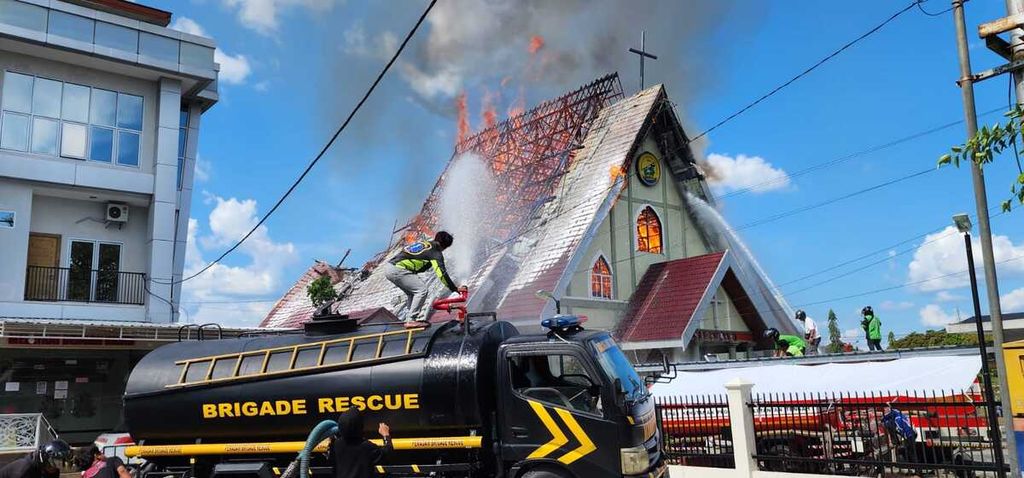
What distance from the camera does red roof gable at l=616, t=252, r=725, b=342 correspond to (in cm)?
2019

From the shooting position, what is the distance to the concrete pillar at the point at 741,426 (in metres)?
11.6

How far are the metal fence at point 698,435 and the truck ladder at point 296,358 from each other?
546 centimetres

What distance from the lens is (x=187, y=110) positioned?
23.2 meters

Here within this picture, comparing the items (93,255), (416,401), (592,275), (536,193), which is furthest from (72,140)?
(416,401)

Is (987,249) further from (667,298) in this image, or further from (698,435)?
(667,298)

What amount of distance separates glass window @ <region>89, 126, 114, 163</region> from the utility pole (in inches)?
836

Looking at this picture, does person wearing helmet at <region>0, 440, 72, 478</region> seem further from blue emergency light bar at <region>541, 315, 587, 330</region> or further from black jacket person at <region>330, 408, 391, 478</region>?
blue emergency light bar at <region>541, 315, 587, 330</region>

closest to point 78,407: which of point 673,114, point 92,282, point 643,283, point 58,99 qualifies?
point 92,282

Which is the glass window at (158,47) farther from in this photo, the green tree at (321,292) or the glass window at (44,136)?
the green tree at (321,292)

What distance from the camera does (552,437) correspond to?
8172mm

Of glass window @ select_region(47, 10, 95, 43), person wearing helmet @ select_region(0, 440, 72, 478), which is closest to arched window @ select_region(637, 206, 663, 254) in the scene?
glass window @ select_region(47, 10, 95, 43)

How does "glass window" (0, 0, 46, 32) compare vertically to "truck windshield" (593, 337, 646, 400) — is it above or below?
above

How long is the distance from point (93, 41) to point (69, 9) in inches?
39.1

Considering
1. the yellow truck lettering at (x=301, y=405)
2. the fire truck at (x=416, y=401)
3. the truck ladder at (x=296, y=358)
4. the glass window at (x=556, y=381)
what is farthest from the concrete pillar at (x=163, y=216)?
the glass window at (x=556, y=381)
